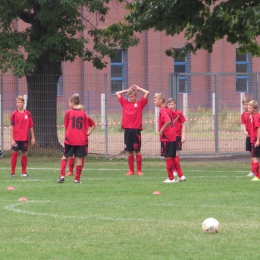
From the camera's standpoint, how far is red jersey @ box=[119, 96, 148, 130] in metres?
17.4

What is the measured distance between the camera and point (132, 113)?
57.2 feet

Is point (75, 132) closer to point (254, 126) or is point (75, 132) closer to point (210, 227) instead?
point (254, 126)

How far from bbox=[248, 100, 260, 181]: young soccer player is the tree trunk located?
8.80 metres

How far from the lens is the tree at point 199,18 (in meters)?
19.1

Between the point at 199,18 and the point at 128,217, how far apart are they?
497 inches

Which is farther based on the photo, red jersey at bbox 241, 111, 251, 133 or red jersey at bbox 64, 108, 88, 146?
red jersey at bbox 241, 111, 251, 133

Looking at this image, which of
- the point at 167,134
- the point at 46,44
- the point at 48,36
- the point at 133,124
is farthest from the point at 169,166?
the point at 48,36

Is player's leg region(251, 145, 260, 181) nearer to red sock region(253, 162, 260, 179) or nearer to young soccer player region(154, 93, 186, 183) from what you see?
red sock region(253, 162, 260, 179)

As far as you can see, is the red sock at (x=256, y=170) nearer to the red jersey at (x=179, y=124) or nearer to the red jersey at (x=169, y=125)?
Result: the red jersey at (x=179, y=124)

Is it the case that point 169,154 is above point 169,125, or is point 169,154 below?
below

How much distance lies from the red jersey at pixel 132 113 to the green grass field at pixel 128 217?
1.25 meters

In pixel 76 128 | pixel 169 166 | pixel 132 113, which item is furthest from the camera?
pixel 132 113

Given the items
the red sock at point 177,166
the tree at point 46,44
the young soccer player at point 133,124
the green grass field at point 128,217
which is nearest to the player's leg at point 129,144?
the young soccer player at point 133,124

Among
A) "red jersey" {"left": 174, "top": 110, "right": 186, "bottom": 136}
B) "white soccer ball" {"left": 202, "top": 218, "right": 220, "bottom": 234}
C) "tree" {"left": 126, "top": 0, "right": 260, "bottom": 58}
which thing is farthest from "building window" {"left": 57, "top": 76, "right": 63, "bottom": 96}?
"white soccer ball" {"left": 202, "top": 218, "right": 220, "bottom": 234}
